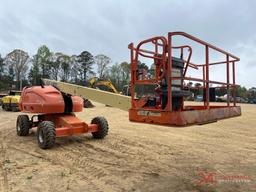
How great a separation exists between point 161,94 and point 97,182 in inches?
86.6

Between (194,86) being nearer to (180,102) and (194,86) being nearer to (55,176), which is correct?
(180,102)

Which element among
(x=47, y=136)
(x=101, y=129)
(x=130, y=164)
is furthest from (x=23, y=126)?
(x=130, y=164)

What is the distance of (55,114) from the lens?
1048 centimetres

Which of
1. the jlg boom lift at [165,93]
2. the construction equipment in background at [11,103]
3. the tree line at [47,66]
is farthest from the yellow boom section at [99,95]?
the tree line at [47,66]

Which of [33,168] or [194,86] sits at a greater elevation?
[194,86]

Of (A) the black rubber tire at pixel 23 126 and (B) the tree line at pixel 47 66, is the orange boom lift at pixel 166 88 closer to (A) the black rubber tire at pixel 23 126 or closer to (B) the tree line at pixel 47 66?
(A) the black rubber tire at pixel 23 126

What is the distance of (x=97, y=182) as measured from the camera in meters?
5.88

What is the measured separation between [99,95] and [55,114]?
311 centimetres

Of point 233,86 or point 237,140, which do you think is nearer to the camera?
point 233,86

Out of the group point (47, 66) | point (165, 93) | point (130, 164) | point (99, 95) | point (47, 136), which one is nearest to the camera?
point (165, 93)

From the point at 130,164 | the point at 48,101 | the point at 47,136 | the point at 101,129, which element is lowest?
the point at 130,164

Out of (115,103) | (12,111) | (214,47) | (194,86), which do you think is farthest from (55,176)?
(12,111)

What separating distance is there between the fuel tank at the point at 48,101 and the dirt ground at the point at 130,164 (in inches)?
43.8

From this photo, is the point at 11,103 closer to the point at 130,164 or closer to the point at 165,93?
the point at 130,164
